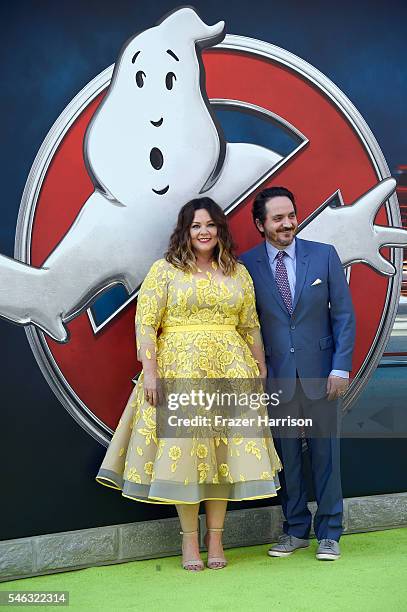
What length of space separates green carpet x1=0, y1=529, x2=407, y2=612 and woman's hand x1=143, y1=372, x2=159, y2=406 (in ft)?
2.47

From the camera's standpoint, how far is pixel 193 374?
423 centimetres

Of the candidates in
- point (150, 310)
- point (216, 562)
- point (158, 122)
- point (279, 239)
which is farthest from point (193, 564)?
point (158, 122)

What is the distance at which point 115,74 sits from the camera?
4.41 m

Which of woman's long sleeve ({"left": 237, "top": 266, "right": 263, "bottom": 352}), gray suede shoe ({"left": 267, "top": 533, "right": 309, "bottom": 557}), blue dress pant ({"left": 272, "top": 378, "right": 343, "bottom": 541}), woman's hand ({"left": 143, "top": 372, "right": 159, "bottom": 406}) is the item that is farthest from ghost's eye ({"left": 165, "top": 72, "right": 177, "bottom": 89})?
gray suede shoe ({"left": 267, "top": 533, "right": 309, "bottom": 557})

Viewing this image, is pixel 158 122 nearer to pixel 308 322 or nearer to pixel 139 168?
pixel 139 168

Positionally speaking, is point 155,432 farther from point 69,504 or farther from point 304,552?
point 304,552

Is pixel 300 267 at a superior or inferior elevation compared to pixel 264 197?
inferior

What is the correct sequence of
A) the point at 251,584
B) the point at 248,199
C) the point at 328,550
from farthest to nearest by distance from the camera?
the point at 248,199
the point at 328,550
the point at 251,584

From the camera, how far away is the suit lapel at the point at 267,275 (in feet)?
14.6

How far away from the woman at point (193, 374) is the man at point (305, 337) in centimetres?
16

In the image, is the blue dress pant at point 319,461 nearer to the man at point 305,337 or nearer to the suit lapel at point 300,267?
the man at point 305,337

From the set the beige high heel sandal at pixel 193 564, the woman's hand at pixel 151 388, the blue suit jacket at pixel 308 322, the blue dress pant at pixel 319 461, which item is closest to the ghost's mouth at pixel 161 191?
the blue suit jacket at pixel 308 322

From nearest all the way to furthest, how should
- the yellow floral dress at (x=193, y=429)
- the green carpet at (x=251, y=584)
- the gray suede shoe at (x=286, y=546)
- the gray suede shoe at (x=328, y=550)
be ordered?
the green carpet at (x=251, y=584) → the yellow floral dress at (x=193, y=429) → the gray suede shoe at (x=328, y=550) → the gray suede shoe at (x=286, y=546)

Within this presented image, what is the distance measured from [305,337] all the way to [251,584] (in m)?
1.11
